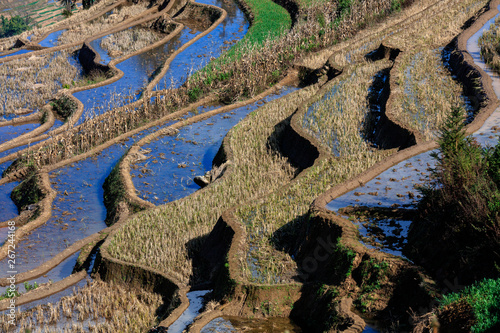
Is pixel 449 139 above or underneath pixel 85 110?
above

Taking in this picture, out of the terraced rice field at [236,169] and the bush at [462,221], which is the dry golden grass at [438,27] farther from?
the bush at [462,221]

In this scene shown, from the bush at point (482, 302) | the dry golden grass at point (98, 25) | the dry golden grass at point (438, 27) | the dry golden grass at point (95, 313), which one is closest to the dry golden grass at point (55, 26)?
the dry golden grass at point (98, 25)

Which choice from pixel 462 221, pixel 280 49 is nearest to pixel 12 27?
pixel 280 49

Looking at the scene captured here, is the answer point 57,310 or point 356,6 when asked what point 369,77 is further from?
point 57,310

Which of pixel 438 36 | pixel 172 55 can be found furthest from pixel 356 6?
pixel 172 55

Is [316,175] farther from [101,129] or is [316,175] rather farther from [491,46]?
[491,46]

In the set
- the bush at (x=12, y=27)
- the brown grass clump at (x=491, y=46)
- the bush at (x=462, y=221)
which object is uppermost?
the bush at (x=462, y=221)
